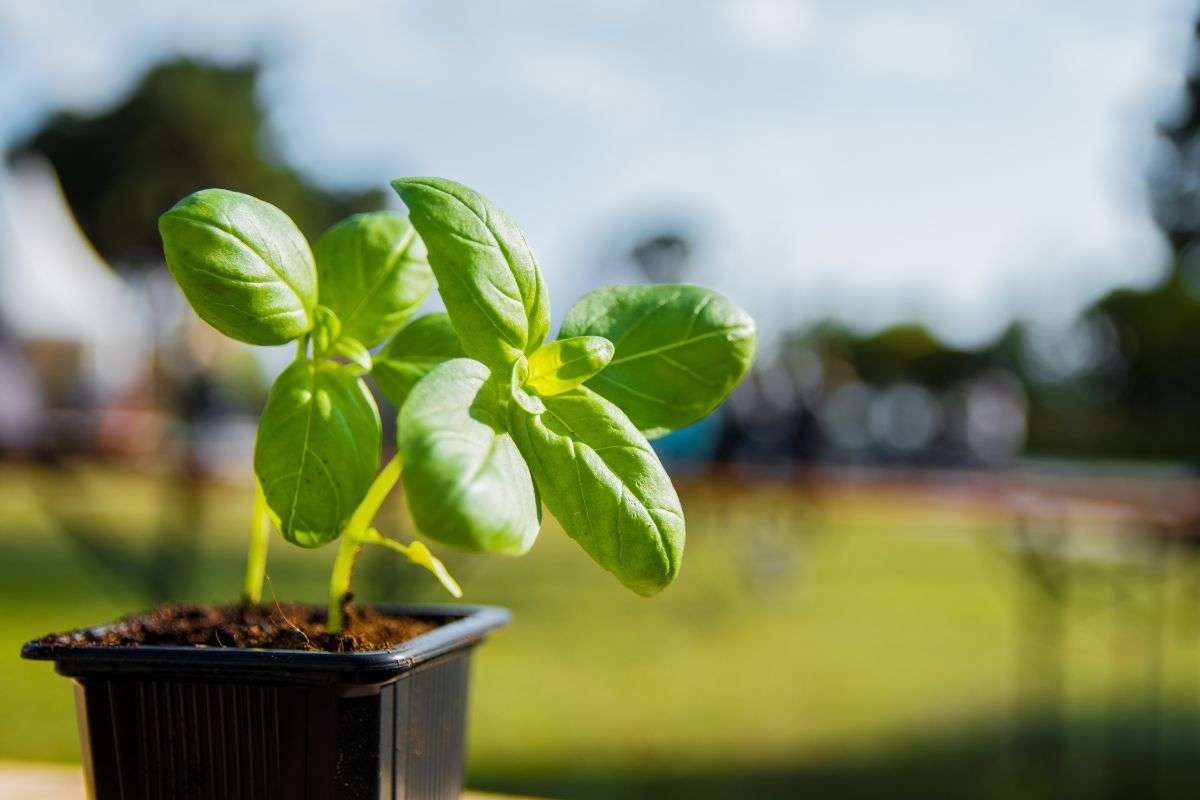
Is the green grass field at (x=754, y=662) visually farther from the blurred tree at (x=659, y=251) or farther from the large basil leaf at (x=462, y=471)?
the blurred tree at (x=659, y=251)

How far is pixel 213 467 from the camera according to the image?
3709mm

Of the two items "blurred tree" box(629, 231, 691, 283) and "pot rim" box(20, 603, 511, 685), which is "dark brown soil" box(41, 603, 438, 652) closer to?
"pot rim" box(20, 603, 511, 685)

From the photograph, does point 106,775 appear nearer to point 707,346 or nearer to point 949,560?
point 707,346

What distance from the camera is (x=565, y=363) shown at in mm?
547

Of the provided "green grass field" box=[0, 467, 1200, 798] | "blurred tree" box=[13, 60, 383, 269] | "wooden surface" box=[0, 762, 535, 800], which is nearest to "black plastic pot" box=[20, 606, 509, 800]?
"wooden surface" box=[0, 762, 535, 800]

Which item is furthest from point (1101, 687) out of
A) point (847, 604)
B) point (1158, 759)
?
point (847, 604)

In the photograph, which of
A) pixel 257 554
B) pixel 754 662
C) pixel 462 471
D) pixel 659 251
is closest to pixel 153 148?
pixel 659 251

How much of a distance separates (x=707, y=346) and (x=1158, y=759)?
10.1ft

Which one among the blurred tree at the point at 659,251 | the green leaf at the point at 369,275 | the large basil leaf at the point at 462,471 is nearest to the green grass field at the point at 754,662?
the green leaf at the point at 369,275

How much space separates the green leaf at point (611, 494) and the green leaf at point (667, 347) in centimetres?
7

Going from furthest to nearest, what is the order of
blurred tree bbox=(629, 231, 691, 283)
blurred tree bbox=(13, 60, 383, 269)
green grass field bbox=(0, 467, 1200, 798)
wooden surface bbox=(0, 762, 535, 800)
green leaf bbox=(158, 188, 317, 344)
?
blurred tree bbox=(629, 231, 691, 283)
blurred tree bbox=(13, 60, 383, 269)
green grass field bbox=(0, 467, 1200, 798)
wooden surface bbox=(0, 762, 535, 800)
green leaf bbox=(158, 188, 317, 344)

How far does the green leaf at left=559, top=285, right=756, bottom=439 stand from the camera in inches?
23.3

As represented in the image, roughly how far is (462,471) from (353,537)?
0.59 ft

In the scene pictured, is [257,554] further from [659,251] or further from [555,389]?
[659,251]
